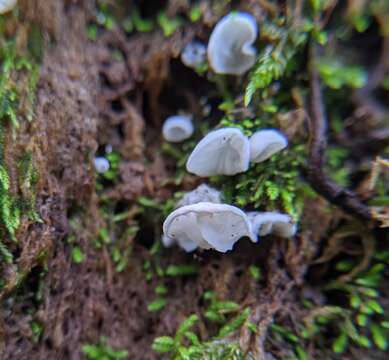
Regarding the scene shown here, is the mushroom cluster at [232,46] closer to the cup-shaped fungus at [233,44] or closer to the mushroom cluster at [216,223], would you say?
the cup-shaped fungus at [233,44]

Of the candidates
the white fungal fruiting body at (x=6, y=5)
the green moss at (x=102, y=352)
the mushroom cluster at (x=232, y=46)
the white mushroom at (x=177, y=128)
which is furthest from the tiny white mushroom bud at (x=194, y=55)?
the green moss at (x=102, y=352)

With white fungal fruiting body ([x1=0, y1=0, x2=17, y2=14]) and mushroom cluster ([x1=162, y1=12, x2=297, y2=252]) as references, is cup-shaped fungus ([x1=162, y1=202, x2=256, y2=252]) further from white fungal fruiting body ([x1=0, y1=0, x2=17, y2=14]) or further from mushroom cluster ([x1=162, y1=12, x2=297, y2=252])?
white fungal fruiting body ([x1=0, y1=0, x2=17, y2=14])

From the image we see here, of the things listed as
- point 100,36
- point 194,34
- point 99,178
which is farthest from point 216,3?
point 99,178

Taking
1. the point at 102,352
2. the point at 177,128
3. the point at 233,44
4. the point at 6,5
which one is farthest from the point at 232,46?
the point at 102,352

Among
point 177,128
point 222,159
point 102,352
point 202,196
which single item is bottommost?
point 102,352

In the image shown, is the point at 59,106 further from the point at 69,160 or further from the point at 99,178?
the point at 99,178

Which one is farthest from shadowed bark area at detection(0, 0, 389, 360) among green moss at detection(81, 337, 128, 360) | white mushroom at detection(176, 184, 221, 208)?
white mushroom at detection(176, 184, 221, 208)

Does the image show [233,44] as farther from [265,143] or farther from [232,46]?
[265,143]

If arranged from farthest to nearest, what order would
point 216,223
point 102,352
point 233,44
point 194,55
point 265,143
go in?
point 194,55 → point 233,44 → point 102,352 → point 265,143 → point 216,223
